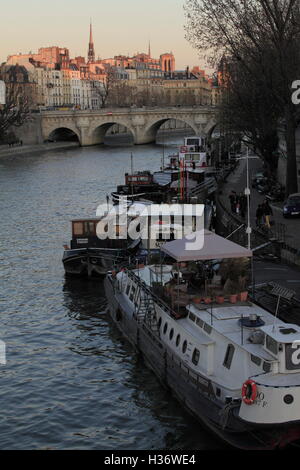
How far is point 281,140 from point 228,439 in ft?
159

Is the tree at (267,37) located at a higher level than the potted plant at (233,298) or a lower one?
higher

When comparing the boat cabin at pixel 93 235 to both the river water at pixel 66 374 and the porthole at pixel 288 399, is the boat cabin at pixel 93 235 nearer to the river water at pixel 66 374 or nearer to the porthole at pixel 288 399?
the river water at pixel 66 374

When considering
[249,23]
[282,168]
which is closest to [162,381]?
[249,23]

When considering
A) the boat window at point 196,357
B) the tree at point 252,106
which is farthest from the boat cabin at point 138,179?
the boat window at point 196,357

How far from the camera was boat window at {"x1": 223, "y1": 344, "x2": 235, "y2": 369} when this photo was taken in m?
17.3

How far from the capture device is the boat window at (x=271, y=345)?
52.1ft

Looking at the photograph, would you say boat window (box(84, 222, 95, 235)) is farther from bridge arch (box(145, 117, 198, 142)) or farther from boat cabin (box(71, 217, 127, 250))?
bridge arch (box(145, 117, 198, 142))

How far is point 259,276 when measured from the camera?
87.2 feet

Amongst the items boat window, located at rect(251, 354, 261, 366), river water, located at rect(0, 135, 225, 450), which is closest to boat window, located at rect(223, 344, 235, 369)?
boat window, located at rect(251, 354, 261, 366)

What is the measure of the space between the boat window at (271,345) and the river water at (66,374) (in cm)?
298

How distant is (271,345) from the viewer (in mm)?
16047

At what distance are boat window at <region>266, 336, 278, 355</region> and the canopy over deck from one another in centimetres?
440

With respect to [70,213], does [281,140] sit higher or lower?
higher
